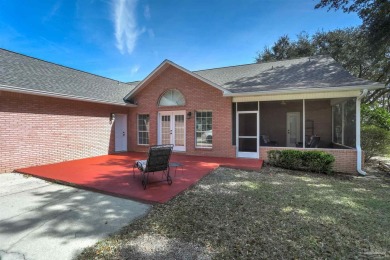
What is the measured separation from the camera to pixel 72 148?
9953 millimetres

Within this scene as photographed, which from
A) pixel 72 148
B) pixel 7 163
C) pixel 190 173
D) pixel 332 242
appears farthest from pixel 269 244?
pixel 72 148

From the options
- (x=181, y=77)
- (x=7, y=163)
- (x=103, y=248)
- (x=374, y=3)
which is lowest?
(x=103, y=248)

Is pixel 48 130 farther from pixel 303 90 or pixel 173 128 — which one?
pixel 303 90

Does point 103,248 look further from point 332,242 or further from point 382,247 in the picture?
point 382,247

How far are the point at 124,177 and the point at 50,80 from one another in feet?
20.9

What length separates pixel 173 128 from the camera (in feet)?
39.4

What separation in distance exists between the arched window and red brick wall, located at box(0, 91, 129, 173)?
307 cm

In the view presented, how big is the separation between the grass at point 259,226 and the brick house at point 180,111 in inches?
168

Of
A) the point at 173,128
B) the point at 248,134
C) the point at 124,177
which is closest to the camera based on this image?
the point at 124,177

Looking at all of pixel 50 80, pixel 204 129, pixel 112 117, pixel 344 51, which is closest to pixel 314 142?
pixel 204 129

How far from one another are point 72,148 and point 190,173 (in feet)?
20.6

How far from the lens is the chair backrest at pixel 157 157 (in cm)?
570

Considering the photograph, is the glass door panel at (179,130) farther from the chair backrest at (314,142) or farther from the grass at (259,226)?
the chair backrest at (314,142)

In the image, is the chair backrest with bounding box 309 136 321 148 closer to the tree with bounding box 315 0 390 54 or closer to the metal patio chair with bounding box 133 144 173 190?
the tree with bounding box 315 0 390 54
